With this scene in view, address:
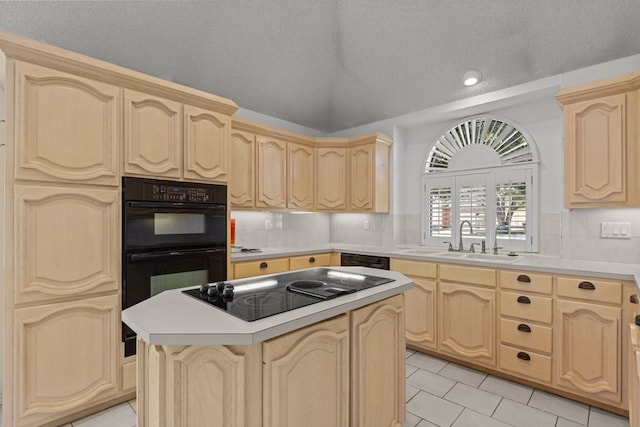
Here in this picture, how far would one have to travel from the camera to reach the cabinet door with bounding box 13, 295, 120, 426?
6.14ft

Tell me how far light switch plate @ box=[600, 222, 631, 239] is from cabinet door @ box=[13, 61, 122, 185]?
3749mm

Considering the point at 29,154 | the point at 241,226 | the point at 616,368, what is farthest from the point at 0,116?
the point at 616,368

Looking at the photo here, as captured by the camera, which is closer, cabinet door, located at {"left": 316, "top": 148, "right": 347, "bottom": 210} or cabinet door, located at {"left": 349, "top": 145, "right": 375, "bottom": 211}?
cabinet door, located at {"left": 349, "top": 145, "right": 375, "bottom": 211}

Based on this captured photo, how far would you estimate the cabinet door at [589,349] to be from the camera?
214cm

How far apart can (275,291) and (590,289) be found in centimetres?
219

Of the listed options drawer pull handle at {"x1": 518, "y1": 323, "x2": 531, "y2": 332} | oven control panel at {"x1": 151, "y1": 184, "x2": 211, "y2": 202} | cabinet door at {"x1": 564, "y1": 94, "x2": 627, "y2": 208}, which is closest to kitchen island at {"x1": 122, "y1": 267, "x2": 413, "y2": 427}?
oven control panel at {"x1": 151, "y1": 184, "x2": 211, "y2": 202}

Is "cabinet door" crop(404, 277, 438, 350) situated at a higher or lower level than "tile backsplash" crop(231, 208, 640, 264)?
lower

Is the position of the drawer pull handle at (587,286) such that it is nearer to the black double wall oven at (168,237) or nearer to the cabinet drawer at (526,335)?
the cabinet drawer at (526,335)

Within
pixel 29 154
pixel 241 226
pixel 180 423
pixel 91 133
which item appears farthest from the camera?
pixel 241 226

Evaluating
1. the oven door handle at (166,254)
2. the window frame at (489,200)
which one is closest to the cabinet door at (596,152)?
the window frame at (489,200)

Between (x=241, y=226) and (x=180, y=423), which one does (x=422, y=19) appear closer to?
(x=241, y=226)

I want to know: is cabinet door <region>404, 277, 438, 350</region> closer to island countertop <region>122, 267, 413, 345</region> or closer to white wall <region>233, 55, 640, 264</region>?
white wall <region>233, 55, 640, 264</region>

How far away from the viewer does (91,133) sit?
6.87 ft

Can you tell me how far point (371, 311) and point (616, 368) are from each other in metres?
1.88
